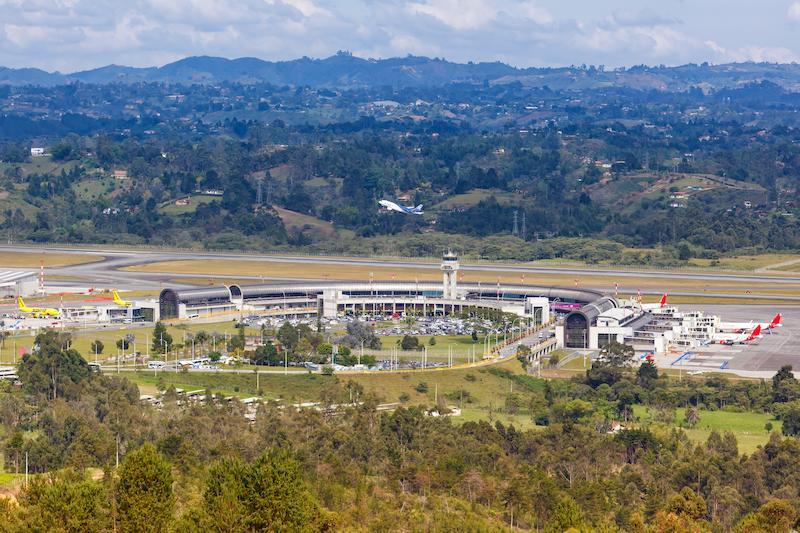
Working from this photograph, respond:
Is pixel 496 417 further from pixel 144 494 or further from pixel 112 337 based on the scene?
pixel 144 494

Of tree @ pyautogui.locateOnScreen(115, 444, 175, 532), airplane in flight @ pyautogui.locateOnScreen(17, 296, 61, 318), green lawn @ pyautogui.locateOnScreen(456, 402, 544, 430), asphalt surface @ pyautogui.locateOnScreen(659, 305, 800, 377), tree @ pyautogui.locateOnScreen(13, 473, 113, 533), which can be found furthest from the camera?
airplane in flight @ pyautogui.locateOnScreen(17, 296, 61, 318)

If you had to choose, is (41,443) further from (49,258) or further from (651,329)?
(49,258)

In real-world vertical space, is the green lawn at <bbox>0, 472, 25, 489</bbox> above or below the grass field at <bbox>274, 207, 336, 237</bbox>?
below

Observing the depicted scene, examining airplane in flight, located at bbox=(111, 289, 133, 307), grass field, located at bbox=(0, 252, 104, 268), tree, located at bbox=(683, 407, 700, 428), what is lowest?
tree, located at bbox=(683, 407, 700, 428)

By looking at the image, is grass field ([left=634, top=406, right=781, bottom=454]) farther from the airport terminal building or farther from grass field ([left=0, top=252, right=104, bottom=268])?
grass field ([left=0, top=252, right=104, bottom=268])

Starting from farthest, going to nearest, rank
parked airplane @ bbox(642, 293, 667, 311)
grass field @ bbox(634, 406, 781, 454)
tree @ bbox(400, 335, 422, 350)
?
parked airplane @ bbox(642, 293, 667, 311)
tree @ bbox(400, 335, 422, 350)
grass field @ bbox(634, 406, 781, 454)

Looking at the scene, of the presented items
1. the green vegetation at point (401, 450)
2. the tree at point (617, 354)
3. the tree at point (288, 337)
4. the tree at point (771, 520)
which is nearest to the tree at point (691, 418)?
the green vegetation at point (401, 450)

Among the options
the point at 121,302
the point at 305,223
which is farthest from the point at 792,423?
the point at 305,223

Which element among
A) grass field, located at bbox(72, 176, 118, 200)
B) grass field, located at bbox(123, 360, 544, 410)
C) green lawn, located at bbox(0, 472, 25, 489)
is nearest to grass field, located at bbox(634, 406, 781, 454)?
grass field, located at bbox(123, 360, 544, 410)
